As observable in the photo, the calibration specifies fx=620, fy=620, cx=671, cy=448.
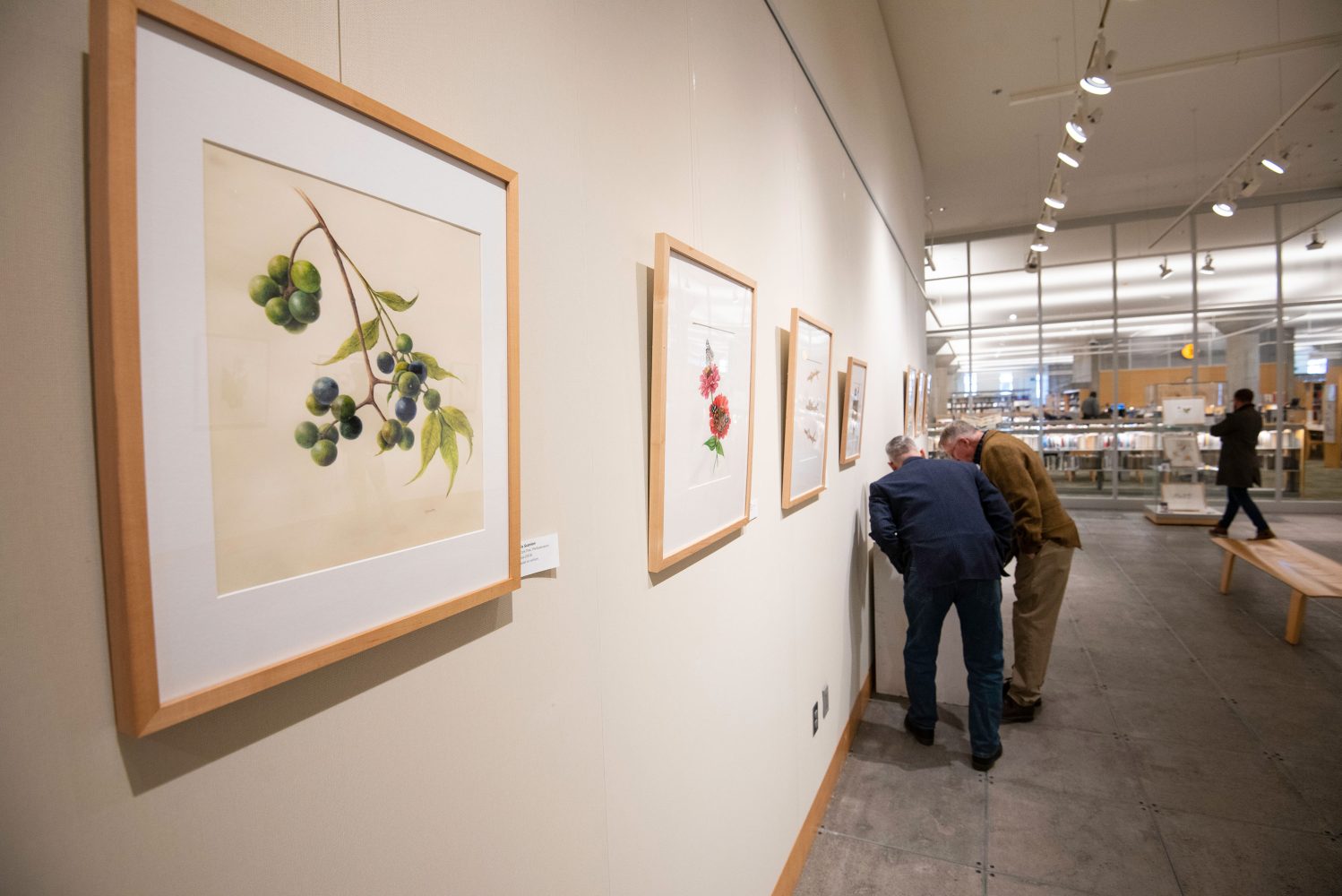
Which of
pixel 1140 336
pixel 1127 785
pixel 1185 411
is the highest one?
pixel 1140 336

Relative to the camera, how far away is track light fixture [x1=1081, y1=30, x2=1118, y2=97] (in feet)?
13.0

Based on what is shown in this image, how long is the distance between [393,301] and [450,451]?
20 cm

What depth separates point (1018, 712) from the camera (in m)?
3.70

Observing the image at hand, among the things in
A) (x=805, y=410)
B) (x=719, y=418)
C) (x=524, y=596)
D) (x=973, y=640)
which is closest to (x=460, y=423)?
(x=524, y=596)

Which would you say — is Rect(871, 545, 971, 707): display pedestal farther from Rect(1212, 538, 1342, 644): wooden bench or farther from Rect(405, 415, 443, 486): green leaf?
Rect(405, 415, 443, 486): green leaf

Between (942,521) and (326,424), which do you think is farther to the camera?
(942,521)

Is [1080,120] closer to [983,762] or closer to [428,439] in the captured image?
[983,762]

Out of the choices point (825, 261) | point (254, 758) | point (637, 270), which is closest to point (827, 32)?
point (825, 261)

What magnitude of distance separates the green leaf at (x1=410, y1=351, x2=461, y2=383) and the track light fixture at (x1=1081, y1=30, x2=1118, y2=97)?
494 centimetres

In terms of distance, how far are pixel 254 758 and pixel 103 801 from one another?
124 mm

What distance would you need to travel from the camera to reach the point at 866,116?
4.12 meters

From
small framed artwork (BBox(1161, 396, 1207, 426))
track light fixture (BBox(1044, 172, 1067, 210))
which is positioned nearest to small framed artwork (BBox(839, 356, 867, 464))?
track light fixture (BBox(1044, 172, 1067, 210))

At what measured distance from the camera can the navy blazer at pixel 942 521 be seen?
10.5ft

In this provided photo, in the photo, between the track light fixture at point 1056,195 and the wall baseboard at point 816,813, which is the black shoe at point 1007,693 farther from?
the track light fixture at point 1056,195
